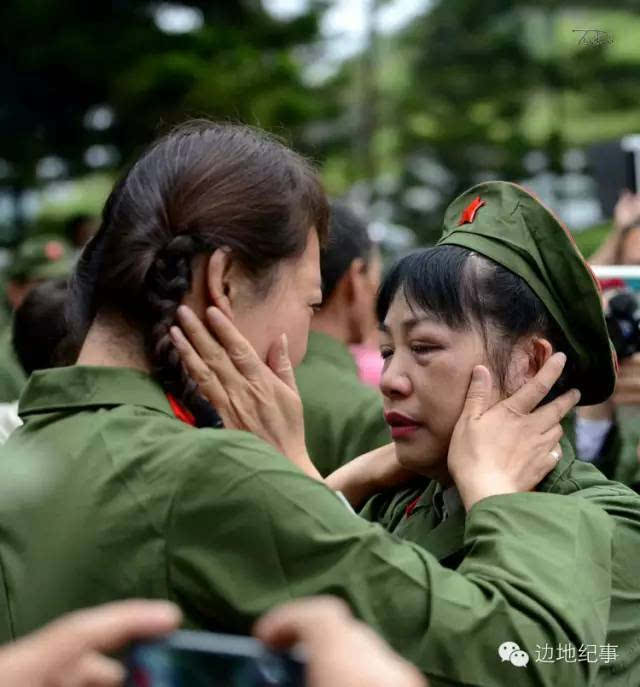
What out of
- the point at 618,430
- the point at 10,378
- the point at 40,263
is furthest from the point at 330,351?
the point at 40,263

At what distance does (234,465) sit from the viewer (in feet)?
6.57

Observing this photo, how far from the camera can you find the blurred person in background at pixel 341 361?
13.4 ft

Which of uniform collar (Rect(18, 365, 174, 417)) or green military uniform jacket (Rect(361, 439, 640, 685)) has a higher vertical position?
uniform collar (Rect(18, 365, 174, 417))

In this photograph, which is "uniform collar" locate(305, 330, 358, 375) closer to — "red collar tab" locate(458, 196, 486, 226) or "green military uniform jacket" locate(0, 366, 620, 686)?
"red collar tab" locate(458, 196, 486, 226)

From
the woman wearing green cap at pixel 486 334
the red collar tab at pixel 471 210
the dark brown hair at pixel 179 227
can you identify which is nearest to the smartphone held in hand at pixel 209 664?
the dark brown hair at pixel 179 227

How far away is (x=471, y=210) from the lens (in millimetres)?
2691

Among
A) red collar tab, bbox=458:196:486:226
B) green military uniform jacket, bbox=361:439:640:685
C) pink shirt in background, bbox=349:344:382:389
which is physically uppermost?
red collar tab, bbox=458:196:486:226

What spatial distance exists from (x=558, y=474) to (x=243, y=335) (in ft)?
2.10

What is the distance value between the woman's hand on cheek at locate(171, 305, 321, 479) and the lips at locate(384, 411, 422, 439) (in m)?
0.18

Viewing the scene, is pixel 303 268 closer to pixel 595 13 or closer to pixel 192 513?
pixel 192 513

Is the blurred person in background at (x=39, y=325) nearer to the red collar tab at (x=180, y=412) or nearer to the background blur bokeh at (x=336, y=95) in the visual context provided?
the red collar tab at (x=180, y=412)

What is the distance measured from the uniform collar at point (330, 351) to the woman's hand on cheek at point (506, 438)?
1.86m

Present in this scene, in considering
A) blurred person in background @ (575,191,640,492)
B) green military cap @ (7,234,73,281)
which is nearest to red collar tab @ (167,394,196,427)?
blurred person in background @ (575,191,640,492)

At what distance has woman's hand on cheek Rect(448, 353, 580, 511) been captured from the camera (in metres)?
2.39
